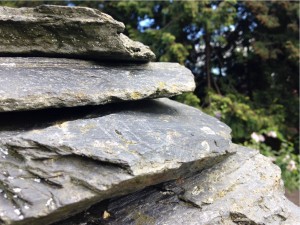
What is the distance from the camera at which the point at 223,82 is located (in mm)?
7156

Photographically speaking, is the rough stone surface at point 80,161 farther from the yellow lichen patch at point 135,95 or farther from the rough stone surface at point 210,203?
the rough stone surface at point 210,203

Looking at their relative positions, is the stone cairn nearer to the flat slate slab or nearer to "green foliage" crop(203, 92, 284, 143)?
the flat slate slab

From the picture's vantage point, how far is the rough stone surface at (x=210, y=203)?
2.53 metres

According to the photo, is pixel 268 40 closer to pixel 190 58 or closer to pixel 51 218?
pixel 190 58

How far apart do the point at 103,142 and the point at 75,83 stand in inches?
20.8

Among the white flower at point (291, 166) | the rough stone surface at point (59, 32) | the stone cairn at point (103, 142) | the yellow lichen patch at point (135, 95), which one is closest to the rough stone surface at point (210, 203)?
the stone cairn at point (103, 142)

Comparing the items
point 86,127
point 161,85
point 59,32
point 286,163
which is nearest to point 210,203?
point 161,85

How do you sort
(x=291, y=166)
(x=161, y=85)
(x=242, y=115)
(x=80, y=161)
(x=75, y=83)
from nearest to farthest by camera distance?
(x=80, y=161), (x=75, y=83), (x=161, y=85), (x=291, y=166), (x=242, y=115)

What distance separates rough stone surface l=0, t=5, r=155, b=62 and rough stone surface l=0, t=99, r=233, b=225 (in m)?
0.47

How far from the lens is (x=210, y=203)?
269 centimetres

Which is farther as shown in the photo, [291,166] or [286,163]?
[286,163]

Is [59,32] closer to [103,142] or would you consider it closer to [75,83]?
[75,83]

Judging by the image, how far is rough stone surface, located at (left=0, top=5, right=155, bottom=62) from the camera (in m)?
2.58

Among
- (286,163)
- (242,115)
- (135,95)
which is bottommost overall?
(286,163)
